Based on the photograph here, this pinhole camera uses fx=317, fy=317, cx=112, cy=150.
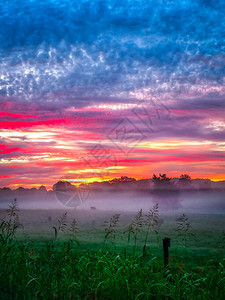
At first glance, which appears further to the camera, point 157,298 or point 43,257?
point 43,257

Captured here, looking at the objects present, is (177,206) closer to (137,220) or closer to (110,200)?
(137,220)

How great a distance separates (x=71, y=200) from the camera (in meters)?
111

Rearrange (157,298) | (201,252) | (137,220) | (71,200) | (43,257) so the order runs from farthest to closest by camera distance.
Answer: (71,200) < (201,252) < (43,257) < (137,220) < (157,298)

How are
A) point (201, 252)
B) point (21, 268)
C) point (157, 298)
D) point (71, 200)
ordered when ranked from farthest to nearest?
point (71, 200) < point (201, 252) < point (21, 268) < point (157, 298)

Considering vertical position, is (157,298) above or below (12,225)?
below

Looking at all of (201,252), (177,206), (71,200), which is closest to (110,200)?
(71,200)

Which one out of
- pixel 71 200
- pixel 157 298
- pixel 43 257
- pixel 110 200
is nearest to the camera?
pixel 157 298

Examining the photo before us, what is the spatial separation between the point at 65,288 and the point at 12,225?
3392mm

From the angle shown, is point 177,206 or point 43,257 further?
point 177,206

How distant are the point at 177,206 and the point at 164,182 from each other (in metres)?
7.85

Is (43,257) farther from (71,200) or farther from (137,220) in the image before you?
(71,200)

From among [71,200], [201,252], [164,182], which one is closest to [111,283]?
[201,252]

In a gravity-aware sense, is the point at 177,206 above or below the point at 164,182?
below

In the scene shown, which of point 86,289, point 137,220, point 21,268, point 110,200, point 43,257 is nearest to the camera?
point 86,289
